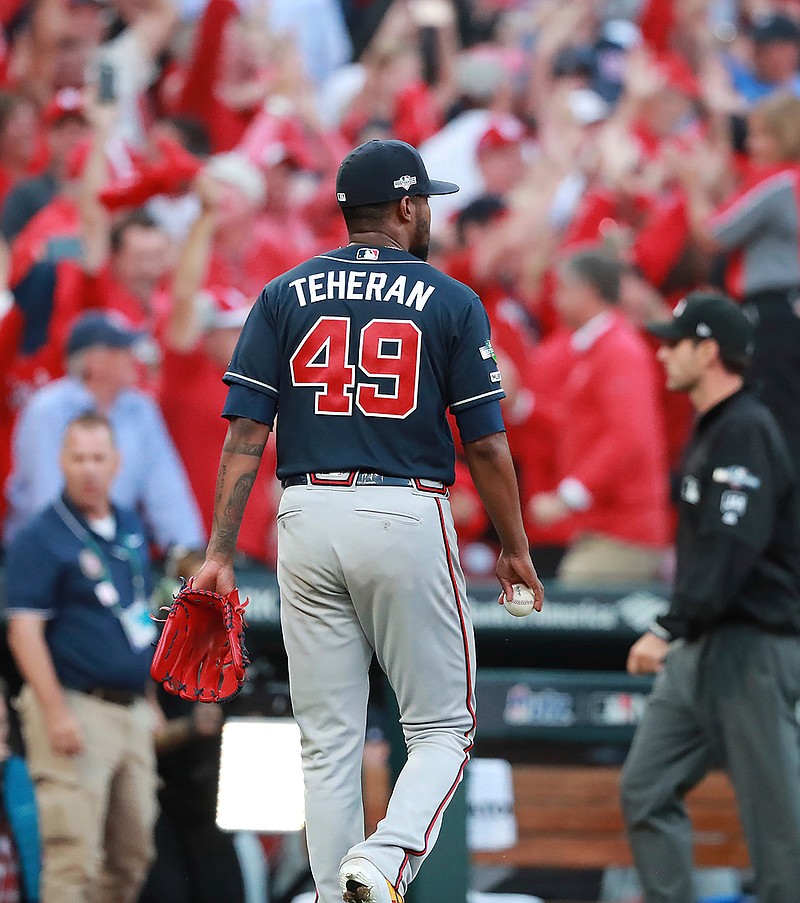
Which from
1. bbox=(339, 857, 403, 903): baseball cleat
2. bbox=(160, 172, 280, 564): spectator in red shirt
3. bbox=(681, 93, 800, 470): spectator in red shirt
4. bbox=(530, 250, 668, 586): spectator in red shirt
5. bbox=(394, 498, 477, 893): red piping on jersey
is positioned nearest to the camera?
bbox=(339, 857, 403, 903): baseball cleat

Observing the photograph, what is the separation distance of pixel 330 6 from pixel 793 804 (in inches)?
324

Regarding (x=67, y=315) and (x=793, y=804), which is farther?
(x=67, y=315)

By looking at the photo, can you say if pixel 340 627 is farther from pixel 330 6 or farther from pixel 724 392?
pixel 330 6

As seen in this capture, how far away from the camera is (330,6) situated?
11.1 m

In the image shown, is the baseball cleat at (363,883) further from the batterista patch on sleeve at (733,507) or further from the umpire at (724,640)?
the batterista patch on sleeve at (733,507)

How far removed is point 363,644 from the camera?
141 inches

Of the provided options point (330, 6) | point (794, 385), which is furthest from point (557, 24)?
point (794, 385)

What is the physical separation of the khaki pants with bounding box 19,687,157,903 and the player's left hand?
195 centimetres

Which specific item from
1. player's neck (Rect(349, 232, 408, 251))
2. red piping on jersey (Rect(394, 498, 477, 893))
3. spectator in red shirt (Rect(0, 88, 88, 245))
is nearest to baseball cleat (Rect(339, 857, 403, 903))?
red piping on jersey (Rect(394, 498, 477, 893))

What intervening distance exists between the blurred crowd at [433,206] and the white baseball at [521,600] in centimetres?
273

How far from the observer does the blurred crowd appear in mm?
6715

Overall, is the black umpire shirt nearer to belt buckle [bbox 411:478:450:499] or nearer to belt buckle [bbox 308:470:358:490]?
belt buckle [bbox 411:478:450:499]

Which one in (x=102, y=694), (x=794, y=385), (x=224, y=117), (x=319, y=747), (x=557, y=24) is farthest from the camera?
(x=557, y=24)

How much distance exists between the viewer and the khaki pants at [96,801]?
524 cm
